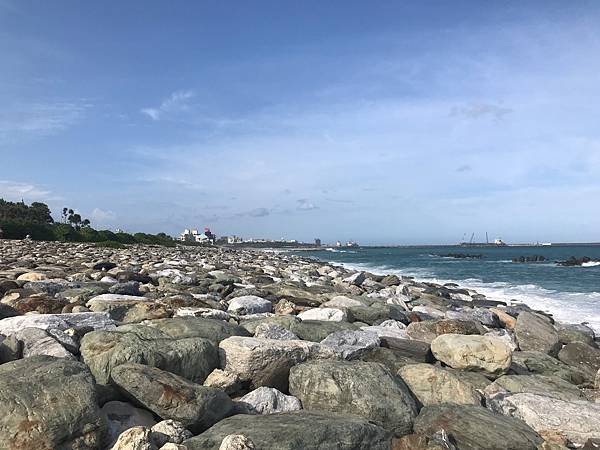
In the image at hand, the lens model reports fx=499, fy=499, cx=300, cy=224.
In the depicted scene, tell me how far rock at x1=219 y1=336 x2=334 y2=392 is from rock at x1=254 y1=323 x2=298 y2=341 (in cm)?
74

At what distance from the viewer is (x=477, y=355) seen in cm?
612

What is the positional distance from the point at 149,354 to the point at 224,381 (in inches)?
28.6

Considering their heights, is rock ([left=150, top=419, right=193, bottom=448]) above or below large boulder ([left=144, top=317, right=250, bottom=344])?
below

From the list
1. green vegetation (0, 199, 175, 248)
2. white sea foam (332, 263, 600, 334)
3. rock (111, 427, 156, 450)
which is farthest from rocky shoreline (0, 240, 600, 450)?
green vegetation (0, 199, 175, 248)

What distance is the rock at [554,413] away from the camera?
4.75 metres

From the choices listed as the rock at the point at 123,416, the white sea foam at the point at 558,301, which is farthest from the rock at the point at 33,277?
the white sea foam at the point at 558,301

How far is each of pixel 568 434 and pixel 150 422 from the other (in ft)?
12.6

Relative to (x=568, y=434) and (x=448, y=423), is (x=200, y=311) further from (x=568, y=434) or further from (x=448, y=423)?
Result: (x=568, y=434)

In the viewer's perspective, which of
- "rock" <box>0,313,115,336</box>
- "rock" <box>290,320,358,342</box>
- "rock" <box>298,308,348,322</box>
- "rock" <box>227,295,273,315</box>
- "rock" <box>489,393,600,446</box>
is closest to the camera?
"rock" <box>489,393,600,446</box>

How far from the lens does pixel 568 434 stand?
473 cm

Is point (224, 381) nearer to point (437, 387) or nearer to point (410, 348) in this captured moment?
point (437, 387)

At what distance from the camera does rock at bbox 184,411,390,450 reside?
11.1 ft

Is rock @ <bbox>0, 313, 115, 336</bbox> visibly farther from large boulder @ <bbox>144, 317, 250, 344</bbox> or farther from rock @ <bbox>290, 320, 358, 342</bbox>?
rock @ <bbox>290, 320, 358, 342</bbox>

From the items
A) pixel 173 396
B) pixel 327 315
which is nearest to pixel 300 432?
pixel 173 396
